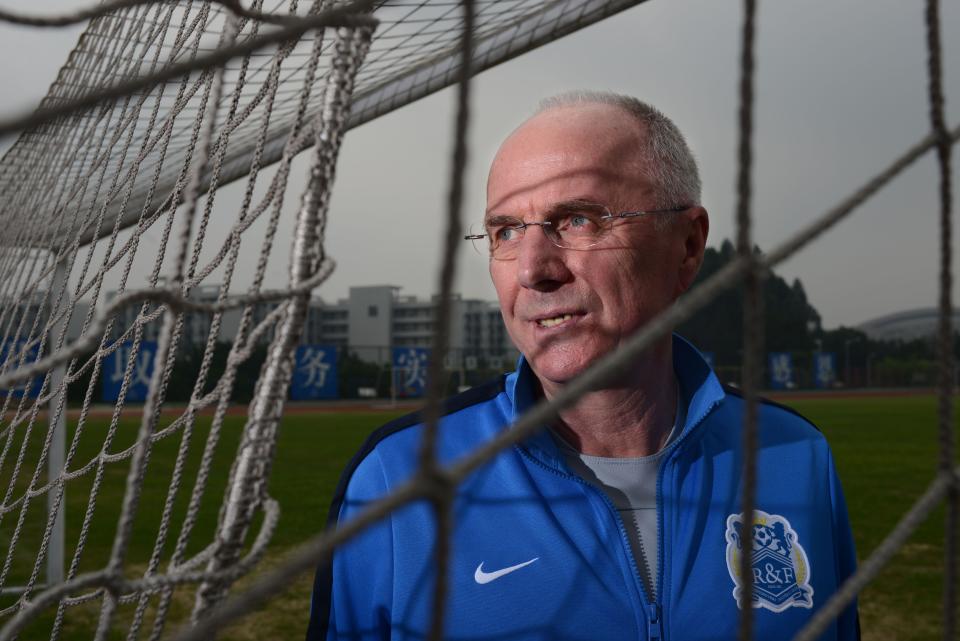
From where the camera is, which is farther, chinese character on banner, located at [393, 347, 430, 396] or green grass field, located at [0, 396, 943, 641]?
chinese character on banner, located at [393, 347, 430, 396]

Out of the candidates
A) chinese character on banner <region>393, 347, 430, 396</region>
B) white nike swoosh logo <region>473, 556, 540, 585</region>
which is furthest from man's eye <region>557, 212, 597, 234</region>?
chinese character on banner <region>393, 347, 430, 396</region>

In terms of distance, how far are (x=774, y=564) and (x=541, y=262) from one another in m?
0.54

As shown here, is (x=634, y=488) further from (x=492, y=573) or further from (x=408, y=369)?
(x=408, y=369)

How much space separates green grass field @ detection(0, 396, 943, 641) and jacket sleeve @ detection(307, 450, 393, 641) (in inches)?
83.2

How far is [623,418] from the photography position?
1149 mm

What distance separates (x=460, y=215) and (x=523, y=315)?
729 millimetres

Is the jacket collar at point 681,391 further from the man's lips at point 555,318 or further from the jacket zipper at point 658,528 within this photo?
the man's lips at point 555,318

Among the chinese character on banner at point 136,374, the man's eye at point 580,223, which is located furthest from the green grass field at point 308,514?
the chinese character on banner at point 136,374

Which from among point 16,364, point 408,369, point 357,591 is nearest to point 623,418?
point 357,591

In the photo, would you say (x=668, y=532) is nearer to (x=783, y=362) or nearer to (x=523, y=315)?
(x=523, y=315)

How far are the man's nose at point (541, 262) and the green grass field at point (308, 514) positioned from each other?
243 centimetres

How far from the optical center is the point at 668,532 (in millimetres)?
1061

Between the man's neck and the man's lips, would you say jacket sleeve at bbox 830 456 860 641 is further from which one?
the man's lips

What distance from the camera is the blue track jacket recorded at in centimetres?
101
